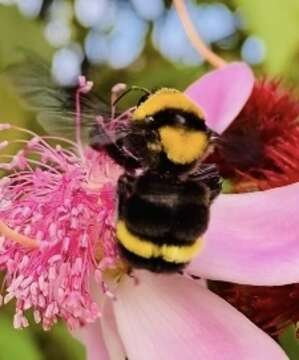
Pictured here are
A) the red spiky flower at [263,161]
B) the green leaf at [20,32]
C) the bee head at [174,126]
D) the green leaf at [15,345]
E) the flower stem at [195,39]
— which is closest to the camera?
the bee head at [174,126]

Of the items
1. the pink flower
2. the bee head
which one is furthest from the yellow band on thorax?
the pink flower

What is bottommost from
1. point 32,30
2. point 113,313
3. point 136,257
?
point 32,30

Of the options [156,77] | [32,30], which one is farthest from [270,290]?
[32,30]

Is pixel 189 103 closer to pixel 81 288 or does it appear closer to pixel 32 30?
pixel 81 288

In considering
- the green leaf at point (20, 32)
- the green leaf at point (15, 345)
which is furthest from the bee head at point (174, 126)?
the green leaf at point (20, 32)

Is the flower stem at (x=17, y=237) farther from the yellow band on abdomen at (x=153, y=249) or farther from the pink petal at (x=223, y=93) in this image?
the pink petal at (x=223, y=93)

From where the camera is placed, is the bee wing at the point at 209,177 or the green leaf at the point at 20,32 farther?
the green leaf at the point at 20,32
